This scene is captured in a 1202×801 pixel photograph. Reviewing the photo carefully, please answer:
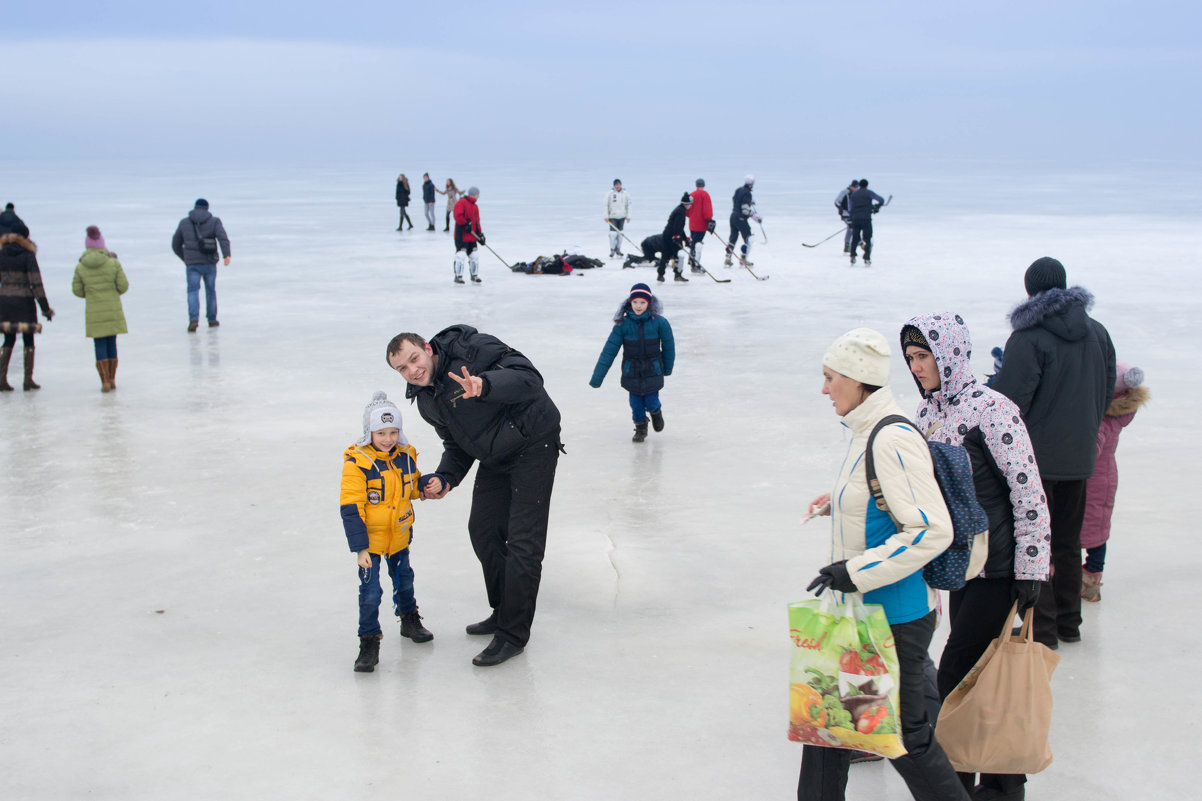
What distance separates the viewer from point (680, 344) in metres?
12.4

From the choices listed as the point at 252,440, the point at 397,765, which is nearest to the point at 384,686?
the point at 397,765

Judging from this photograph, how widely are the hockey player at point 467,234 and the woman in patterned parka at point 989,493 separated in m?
13.7

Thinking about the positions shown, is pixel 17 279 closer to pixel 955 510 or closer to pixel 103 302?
pixel 103 302

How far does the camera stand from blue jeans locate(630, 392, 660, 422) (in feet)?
27.6

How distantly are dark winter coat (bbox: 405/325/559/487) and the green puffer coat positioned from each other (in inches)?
256

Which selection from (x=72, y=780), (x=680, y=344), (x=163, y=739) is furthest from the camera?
(x=680, y=344)

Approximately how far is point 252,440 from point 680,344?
531cm

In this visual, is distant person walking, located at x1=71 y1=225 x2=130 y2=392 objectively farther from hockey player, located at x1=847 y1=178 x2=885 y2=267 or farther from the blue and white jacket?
hockey player, located at x1=847 y1=178 x2=885 y2=267

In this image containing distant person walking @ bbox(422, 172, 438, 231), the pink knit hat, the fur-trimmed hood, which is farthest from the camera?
distant person walking @ bbox(422, 172, 438, 231)

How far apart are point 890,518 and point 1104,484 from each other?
2656 mm

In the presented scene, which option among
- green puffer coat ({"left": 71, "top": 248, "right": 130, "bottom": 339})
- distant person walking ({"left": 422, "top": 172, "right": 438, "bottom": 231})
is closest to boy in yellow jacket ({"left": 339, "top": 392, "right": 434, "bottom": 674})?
green puffer coat ({"left": 71, "top": 248, "right": 130, "bottom": 339})

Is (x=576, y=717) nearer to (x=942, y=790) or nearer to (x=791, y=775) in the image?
(x=791, y=775)

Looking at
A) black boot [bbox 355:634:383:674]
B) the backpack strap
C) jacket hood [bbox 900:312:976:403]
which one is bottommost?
black boot [bbox 355:634:383:674]

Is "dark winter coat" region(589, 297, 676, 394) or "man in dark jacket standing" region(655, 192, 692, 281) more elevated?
"man in dark jacket standing" region(655, 192, 692, 281)
